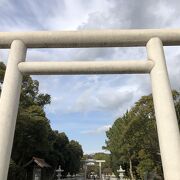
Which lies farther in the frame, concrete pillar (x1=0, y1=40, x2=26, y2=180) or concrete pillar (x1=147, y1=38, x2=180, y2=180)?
concrete pillar (x1=0, y1=40, x2=26, y2=180)

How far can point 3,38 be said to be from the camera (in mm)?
8945

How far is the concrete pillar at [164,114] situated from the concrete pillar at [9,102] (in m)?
3.55

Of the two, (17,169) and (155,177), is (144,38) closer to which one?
(17,169)

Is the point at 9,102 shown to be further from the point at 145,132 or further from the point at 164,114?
the point at 145,132

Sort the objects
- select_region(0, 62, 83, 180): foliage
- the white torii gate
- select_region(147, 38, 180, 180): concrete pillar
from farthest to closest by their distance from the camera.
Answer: select_region(0, 62, 83, 180): foliage → the white torii gate → select_region(147, 38, 180, 180): concrete pillar

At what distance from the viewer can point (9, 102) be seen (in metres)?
7.98

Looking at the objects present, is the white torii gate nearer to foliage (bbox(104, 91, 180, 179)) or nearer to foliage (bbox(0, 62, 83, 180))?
foliage (bbox(0, 62, 83, 180))

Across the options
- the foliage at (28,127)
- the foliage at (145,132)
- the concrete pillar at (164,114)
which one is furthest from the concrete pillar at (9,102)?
the foliage at (145,132)

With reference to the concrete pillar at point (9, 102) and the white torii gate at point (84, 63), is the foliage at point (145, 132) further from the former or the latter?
the concrete pillar at point (9, 102)

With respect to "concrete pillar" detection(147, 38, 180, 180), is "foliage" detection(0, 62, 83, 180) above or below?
above

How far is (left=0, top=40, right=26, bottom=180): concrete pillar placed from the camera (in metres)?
7.55

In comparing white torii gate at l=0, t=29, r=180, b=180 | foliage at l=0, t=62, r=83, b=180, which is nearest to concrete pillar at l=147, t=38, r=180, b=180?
white torii gate at l=0, t=29, r=180, b=180

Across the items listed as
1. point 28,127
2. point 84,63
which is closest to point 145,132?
point 28,127

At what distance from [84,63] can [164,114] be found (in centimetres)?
249
